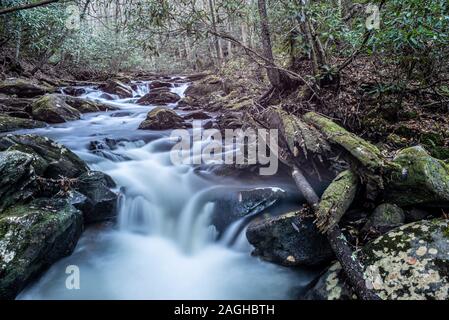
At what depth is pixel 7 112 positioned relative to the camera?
918 centimetres

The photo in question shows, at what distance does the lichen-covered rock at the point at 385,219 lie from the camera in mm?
3623

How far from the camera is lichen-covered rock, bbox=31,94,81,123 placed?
9500mm

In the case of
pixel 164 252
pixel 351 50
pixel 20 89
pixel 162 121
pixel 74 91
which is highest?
pixel 74 91

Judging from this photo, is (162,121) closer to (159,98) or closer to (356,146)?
(159,98)

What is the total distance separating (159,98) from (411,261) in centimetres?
1254

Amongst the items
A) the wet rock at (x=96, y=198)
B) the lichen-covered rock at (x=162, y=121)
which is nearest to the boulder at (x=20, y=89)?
the lichen-covered rock at (x=162, y=121)

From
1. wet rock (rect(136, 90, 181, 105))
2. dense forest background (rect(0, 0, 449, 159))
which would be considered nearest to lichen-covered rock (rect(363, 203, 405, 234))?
dense forest background (rect(0, 0, 449, 159))

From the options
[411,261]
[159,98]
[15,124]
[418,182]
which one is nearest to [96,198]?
[411,261]

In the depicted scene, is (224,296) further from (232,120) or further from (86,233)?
(232,120)

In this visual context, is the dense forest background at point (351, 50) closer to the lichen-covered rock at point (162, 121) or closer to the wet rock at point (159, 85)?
the lichen-covered rock at point (162, 121)

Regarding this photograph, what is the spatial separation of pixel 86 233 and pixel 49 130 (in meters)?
5.35

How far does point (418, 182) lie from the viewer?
3.67 meters

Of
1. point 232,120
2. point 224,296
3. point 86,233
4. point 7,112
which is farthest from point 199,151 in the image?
point 7,112

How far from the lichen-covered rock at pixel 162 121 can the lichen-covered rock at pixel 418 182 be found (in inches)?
253
